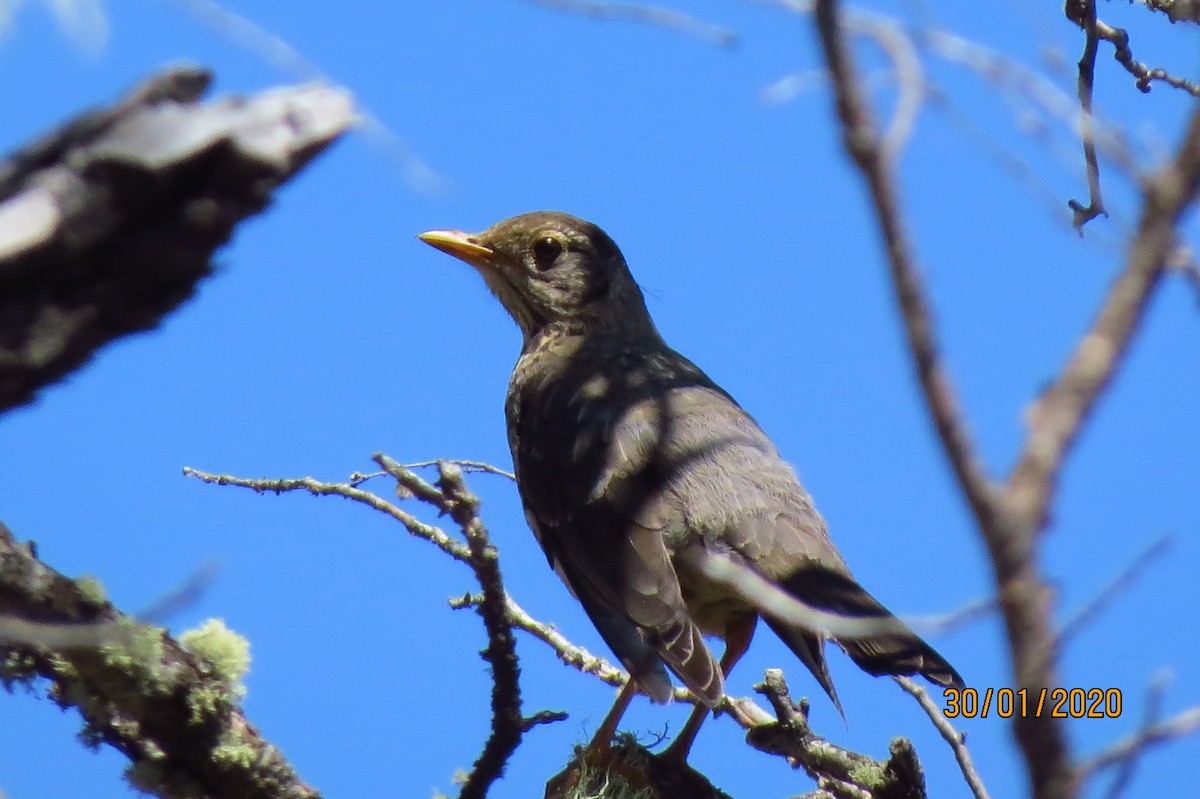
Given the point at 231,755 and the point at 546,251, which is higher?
the point at 546,251

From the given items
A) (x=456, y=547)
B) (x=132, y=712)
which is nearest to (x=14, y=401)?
(x=132, y=712)

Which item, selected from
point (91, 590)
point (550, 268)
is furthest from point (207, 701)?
point (550, 268)

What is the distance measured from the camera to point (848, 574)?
498cm

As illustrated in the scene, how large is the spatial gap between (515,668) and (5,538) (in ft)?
3.84

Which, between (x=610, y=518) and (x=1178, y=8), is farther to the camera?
(x=610, y=518)

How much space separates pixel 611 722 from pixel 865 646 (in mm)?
871

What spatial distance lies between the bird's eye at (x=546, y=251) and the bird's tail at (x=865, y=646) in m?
2.30

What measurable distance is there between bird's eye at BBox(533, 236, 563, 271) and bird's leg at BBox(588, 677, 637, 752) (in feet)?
7.72

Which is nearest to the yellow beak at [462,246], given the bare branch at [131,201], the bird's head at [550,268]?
the bird's head at [550,268]

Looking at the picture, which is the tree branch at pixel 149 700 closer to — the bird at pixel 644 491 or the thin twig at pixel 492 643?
the thin twig at pixel 492 643

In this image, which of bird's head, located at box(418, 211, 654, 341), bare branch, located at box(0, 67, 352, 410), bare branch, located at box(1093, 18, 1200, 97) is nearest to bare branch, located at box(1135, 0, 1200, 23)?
bare branch, located at box(1093, 18, 1200, 97)

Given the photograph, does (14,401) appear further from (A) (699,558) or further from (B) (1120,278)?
(A) (699,558)

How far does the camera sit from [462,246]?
21.0 ft

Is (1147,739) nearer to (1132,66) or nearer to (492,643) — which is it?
(492,643)
